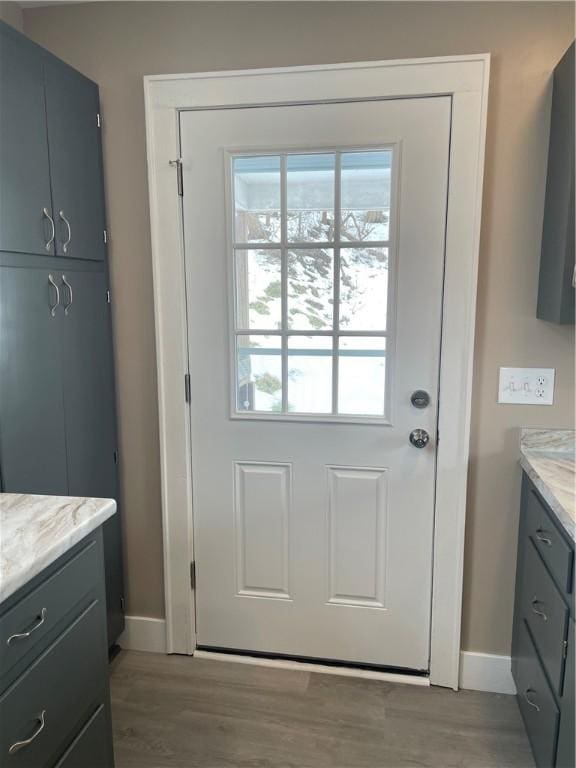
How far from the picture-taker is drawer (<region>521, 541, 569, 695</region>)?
1.45m

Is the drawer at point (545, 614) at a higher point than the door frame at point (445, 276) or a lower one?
lower

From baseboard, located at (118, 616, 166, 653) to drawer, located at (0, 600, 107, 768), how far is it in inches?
37.5

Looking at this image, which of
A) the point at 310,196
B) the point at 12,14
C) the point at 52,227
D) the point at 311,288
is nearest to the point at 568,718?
the point at 311,288

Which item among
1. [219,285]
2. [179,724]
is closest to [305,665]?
[179,724]

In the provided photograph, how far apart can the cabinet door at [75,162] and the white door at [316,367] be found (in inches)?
12.9

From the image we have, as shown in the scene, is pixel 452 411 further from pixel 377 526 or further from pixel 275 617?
pixel 275 617

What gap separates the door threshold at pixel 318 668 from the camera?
2150 millimetres

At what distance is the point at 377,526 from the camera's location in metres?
2.10

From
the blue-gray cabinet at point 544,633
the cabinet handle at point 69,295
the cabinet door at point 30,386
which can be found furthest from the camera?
→ the cabinet handle at point 69,295

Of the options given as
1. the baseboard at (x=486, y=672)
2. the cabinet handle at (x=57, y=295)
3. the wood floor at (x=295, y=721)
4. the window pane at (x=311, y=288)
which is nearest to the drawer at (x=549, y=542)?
the baseboard at (x=486, y=672)

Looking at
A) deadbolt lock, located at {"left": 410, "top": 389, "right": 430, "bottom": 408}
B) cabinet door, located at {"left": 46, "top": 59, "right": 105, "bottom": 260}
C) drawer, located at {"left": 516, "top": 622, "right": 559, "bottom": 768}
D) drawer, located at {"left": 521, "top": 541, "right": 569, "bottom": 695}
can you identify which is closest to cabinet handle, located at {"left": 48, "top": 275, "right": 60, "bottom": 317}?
cabinet door, located at {"left": 46, "top": 59, "right": 105, "bottom": 260}

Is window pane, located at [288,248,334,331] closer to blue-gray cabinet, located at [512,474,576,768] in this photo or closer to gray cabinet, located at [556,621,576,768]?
blue-gray cabinet, located at [512,474,576,768]

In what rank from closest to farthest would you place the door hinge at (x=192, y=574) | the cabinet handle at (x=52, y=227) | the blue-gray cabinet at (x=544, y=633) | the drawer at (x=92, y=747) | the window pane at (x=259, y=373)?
the drawer at (x=92, y=747)
the blue-gray cabinet at (x=544, y=633)
the cabinet handle at (x=52, y=227)
the window pane at (x=259, y=373)
the door hinge at (x=192, y=574)

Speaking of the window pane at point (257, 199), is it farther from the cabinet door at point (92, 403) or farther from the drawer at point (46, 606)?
the drawer at point (46, 606)
